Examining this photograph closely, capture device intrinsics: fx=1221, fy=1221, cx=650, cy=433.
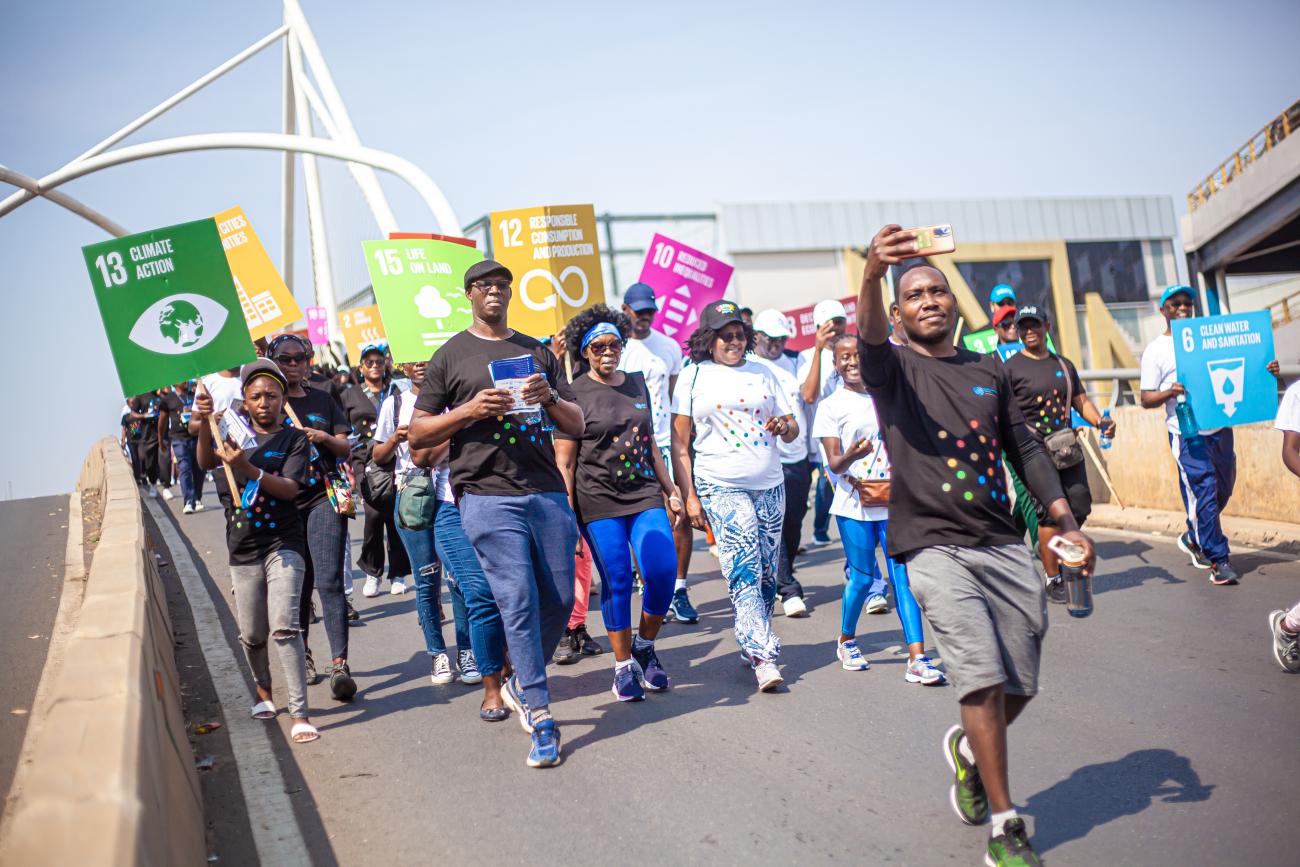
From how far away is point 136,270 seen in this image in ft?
26.1

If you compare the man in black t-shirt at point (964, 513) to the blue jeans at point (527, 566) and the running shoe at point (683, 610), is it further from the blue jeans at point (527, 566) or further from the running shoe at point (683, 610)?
the running shoe at point (683, 610)

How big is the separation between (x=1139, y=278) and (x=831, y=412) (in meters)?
34.5

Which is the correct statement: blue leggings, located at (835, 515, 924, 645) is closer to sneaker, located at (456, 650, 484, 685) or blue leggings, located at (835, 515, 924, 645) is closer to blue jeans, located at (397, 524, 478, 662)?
sneaker, located at (456, 650, 484, 685)

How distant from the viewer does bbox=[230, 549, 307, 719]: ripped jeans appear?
6402 mm

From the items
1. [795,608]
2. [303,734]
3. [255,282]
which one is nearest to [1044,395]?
[795,608]

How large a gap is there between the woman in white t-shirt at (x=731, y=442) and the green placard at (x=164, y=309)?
116 inches

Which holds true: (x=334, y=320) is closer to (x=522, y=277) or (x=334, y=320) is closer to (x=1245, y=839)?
(x=522, y=277)

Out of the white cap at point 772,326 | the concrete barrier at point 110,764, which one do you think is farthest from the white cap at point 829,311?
the concrete barrier at point 110,764

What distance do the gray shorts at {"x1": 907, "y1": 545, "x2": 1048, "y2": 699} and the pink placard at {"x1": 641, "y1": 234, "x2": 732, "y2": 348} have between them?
8105 mm

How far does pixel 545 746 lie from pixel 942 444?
2.33 m

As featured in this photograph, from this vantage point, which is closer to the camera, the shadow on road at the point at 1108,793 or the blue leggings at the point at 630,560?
the shadow on road at the point at 1108,793

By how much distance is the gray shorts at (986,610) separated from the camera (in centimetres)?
410

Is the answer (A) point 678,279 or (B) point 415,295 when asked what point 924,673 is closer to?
(B) point 415,295

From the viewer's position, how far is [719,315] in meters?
7.17
